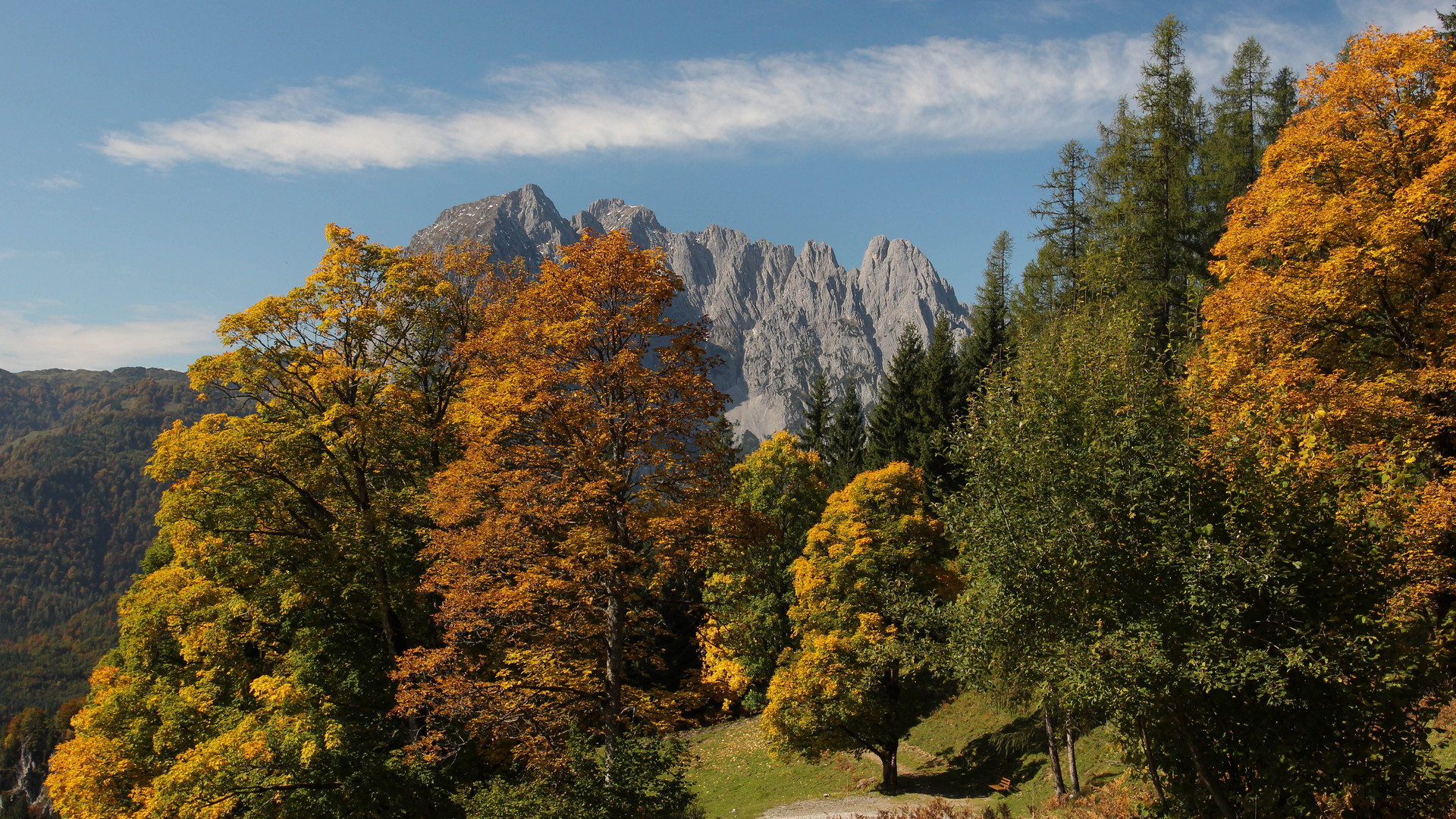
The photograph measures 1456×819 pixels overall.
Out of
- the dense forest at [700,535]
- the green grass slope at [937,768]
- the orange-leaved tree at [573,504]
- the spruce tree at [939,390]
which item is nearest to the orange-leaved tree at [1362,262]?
the dense forest at [700,535]

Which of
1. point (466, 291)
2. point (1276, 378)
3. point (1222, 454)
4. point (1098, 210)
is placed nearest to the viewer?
point (1222, 454)

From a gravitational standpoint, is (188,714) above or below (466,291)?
below

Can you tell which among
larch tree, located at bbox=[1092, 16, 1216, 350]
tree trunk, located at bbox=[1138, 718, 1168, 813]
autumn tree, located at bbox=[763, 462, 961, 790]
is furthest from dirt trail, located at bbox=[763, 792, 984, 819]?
larch tree, located at bbox=[1092, 16, 1216, 350]

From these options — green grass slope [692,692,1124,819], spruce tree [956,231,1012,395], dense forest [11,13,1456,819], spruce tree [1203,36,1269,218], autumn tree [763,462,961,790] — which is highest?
spruce tree [1203,36,1269,218]

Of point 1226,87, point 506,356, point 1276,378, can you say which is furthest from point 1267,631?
point 1226,87

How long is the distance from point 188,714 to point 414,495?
6.37 m

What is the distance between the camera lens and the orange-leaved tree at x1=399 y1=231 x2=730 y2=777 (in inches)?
502

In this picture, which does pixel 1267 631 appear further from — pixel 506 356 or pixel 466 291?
pixel 466 291

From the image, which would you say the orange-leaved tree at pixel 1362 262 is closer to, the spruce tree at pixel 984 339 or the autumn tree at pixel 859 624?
the autumn tree at pixel 859 624

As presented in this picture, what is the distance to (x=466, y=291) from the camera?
2061 cm

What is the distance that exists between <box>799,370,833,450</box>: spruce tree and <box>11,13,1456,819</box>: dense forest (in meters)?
33.6

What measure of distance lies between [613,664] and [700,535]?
292 centimetres

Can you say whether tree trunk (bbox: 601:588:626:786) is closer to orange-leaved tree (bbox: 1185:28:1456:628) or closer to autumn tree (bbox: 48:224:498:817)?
autumn tree (bbox: 48:224:498:817)

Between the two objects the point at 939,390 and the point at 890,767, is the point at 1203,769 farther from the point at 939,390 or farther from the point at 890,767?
the point at 939,390
